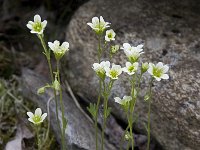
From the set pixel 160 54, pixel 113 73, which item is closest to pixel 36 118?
pixel 113 73

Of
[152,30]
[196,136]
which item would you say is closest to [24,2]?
[152,30]

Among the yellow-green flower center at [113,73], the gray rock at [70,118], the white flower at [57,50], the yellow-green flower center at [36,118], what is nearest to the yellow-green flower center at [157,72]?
the yellow-green flower center at [113,73]

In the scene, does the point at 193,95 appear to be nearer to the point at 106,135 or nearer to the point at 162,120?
the point at 162,120

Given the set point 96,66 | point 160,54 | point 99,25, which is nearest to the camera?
point 96,66

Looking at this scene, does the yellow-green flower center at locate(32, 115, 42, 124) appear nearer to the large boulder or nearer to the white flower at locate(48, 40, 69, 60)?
the white flower at locate(48, 40, 69, 60)

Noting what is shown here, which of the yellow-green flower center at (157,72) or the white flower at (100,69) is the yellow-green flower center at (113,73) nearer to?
the white flower at (100,69)

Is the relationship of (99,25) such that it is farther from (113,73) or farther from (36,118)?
(36,118)

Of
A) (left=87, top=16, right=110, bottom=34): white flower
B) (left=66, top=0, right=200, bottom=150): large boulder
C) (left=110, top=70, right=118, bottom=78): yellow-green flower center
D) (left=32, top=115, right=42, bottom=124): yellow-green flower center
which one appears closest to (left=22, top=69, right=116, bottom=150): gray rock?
(left=66, top=0, right=200, bottom=150): large boulder

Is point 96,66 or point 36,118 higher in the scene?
point 96,66
